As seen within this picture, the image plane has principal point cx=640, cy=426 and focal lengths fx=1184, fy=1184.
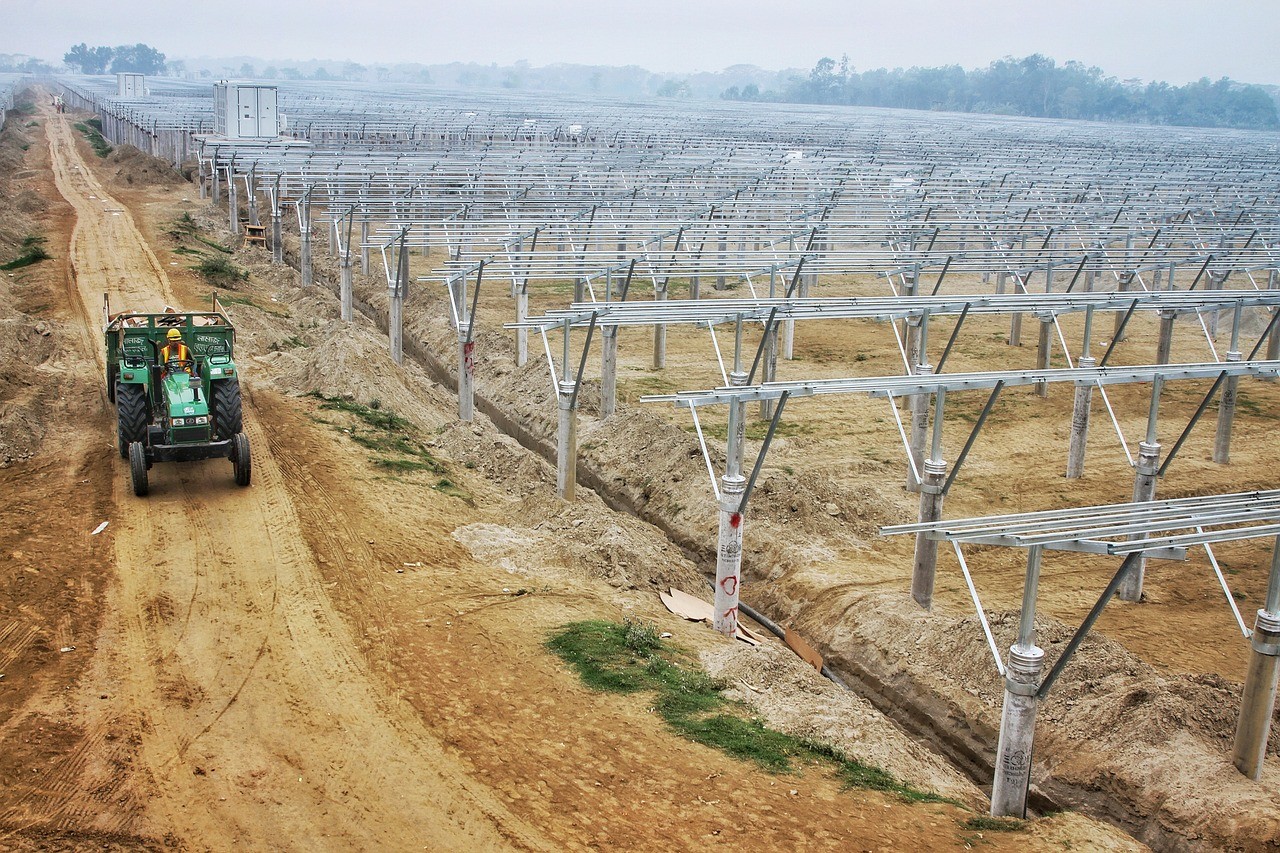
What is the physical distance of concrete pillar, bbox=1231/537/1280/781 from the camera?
Answer: 11.4 meters

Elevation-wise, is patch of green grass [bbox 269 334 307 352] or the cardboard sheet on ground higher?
patch of green grass [bbox 269 334 307 352]

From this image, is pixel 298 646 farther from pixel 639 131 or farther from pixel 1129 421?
pixel 639 131

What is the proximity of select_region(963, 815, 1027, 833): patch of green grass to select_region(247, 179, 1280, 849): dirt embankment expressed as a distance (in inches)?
75.3

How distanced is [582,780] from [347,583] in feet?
17.8

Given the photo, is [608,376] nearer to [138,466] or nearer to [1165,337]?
[138,466]

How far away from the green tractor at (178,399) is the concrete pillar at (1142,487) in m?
12.7

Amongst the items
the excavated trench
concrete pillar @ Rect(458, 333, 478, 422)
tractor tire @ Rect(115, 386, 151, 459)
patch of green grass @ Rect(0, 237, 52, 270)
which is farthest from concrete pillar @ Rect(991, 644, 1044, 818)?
patch of green grass @ Rect(0, 237, 52, 270)

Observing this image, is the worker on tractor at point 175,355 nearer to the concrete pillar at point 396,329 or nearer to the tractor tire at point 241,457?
the tractor tire at point 241,457

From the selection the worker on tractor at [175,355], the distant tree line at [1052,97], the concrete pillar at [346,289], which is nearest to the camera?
the worker on tractor at [175,355]

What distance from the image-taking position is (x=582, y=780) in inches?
422

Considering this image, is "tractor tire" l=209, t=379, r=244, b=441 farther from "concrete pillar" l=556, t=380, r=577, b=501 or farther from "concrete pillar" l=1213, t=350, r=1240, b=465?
"concrete pillar" l=1213, t=350, r=1240, b=465

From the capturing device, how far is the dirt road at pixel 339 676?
1002cm

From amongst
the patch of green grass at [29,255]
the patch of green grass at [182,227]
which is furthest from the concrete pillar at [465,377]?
the patch of green grass at [182,227]

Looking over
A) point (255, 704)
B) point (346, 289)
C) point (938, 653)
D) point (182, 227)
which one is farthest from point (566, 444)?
point (182, 227)
